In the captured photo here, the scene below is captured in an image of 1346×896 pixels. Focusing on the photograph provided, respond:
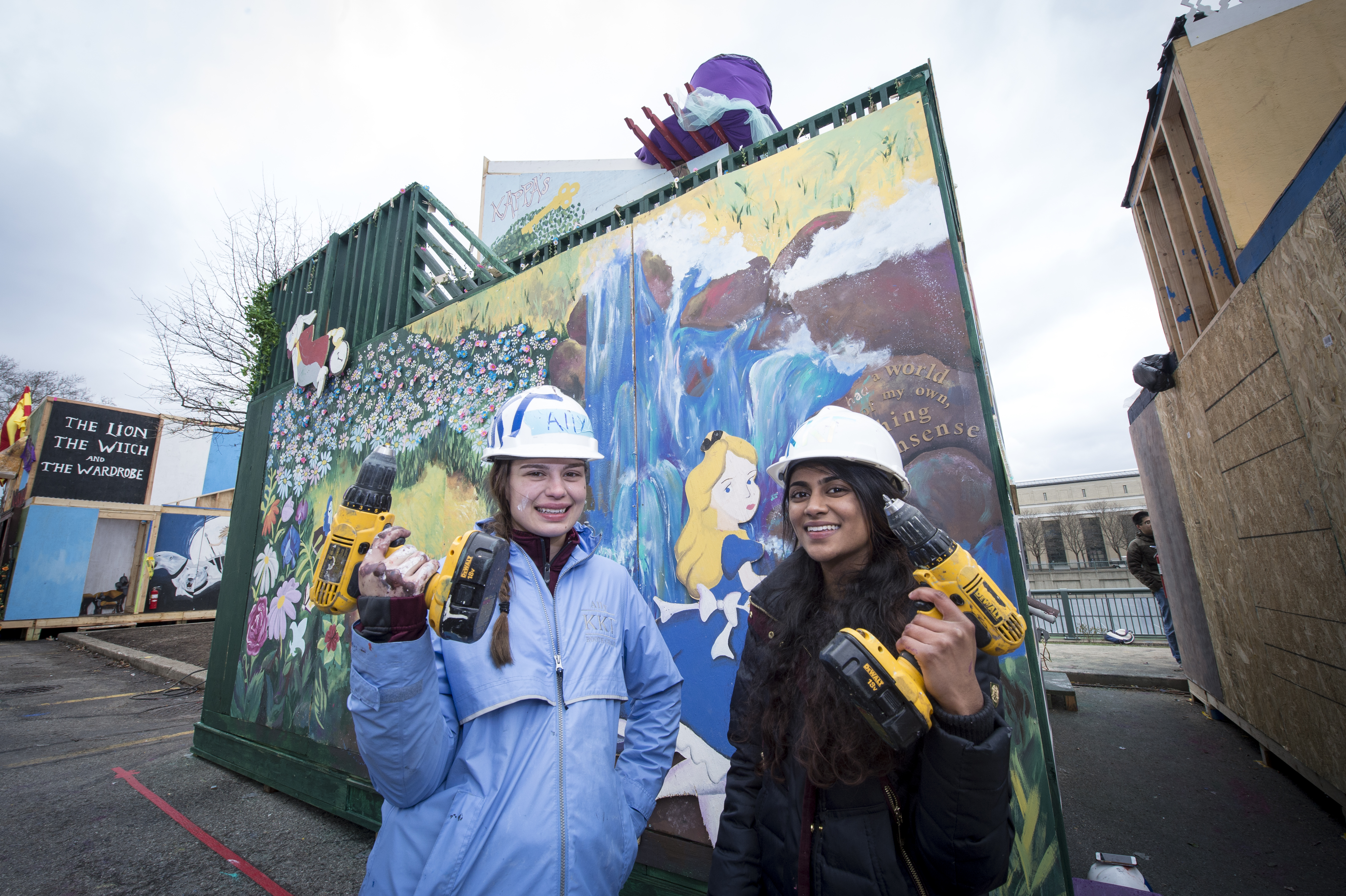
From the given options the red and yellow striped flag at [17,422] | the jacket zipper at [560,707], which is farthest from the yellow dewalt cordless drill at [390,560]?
the red and yellow striped flag at [17,422]

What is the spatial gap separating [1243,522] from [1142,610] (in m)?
10.3

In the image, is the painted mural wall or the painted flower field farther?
the painted flower field

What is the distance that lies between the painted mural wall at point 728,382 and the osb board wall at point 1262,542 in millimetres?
3217

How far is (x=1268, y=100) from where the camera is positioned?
16.0 feet

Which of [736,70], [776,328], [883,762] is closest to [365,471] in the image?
[883,762]

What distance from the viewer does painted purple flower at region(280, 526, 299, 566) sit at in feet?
17.1

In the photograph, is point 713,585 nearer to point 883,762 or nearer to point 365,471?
point 883,762

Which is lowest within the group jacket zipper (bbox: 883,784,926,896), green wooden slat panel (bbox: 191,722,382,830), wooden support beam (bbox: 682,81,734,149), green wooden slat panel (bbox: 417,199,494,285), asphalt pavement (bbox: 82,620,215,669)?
green wooden slat panel (bbox: 191,722,382,830)

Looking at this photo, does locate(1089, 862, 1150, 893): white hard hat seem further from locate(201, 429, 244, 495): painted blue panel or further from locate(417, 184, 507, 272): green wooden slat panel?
locate(201, 429, 244, 495): painted blue panel

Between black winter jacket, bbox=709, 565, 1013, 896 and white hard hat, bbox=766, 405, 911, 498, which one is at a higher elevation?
white hard hat, bbox=766, 405, 911, 498

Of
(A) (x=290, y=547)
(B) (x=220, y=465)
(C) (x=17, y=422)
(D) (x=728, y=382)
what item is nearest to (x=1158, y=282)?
(D) (x=728, y=382)

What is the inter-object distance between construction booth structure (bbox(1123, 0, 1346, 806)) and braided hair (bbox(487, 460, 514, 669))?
4420 mm

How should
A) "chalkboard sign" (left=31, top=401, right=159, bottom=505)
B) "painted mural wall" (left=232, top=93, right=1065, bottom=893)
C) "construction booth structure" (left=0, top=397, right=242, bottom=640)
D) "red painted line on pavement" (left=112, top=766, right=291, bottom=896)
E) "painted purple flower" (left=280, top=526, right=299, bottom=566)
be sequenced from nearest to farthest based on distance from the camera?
"painted mural wall" (left=232, top=93, right=1065, bottom=893) → "red painted line on pavement" (left=112, top=766, right=291, bottom=896) → "painted purple flower" (left=280, top=526, right=299, bottom=566) → "construction booth structure" (left=0, top=397, right=242, bottom=640) → "chalkboard sign" (left=31, top=401, right=159, bottom=505)

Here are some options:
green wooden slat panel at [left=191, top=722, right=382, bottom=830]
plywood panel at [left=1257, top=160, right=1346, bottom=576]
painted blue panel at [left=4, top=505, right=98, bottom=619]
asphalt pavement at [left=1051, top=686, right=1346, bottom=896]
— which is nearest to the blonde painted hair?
asphalt pavement at [left=1051, top=686, right=1346, bottom=896]
